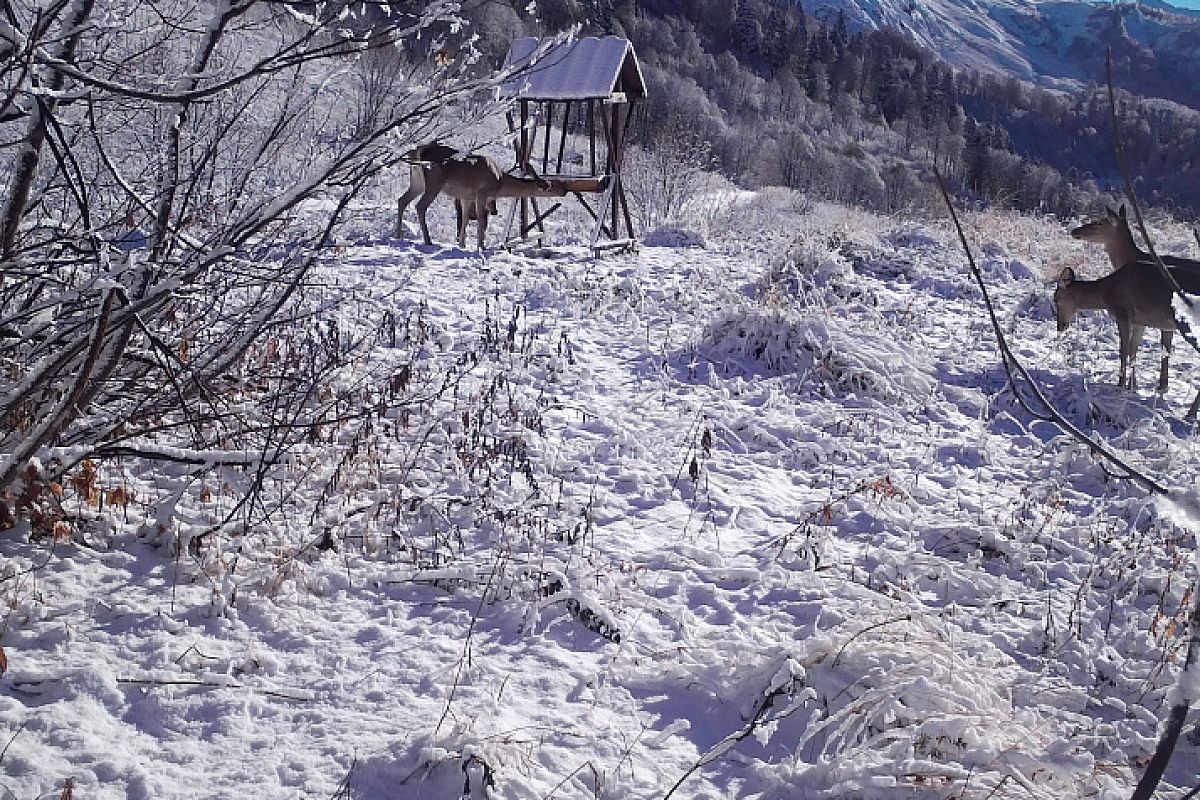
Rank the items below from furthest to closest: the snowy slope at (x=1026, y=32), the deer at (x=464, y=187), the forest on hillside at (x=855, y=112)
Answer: the snowy slope at (x=1026, y=32), the forest on hillside at (x=855, y=112), the deer at (x=464, y=187)

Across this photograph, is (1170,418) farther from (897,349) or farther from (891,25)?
(891,25)

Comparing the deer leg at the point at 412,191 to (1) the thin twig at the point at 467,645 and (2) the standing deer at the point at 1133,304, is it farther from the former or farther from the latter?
(1) the thin twig at the point at 467,645

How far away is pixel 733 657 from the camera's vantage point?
3.12 m

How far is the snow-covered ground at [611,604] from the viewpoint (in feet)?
8.14

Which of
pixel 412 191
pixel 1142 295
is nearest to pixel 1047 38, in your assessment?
pixel 412 191

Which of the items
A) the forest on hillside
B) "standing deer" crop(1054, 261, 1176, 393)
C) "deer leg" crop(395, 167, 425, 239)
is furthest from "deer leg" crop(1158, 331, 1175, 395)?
the forest on hillside

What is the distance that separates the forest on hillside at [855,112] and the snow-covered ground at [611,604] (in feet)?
122

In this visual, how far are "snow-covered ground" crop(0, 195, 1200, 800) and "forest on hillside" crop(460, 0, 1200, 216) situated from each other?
3720 cm

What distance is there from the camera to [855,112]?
249 ft

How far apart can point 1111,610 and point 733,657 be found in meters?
1.92

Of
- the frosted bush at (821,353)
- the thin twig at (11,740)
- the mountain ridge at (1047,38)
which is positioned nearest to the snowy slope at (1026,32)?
the mountain ridge at (1047,38)

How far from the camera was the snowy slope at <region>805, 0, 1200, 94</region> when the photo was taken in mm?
135875

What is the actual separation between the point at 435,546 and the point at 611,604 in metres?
0.83

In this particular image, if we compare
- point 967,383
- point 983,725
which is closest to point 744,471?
point 983,725
